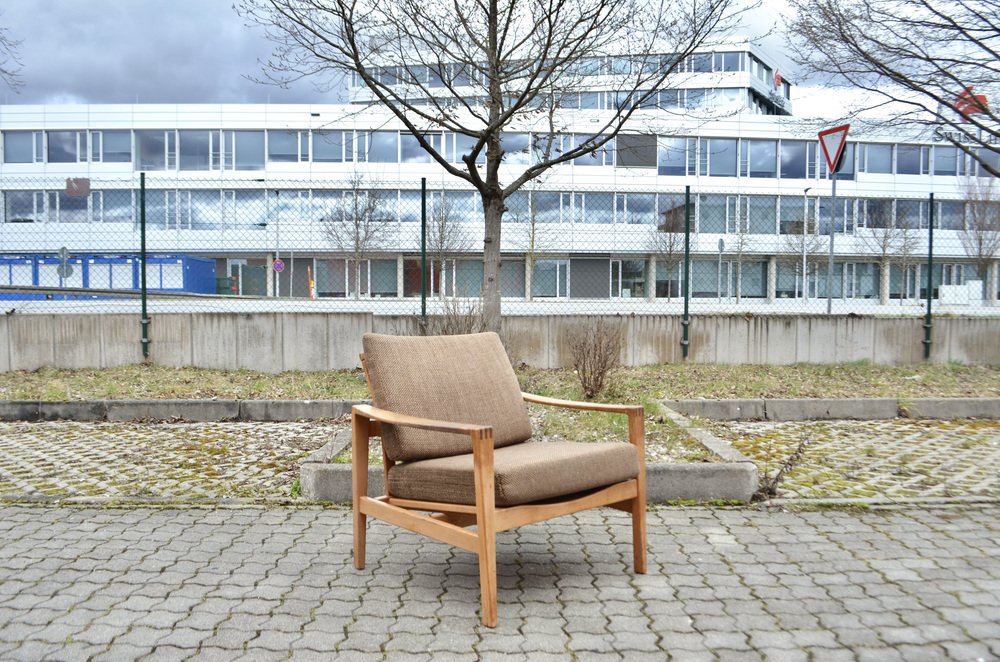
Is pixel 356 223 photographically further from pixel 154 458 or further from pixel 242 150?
pixel 154 458

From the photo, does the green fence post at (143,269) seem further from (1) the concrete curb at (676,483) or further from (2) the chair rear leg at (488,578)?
(2) the chair rear leg at (488,578)

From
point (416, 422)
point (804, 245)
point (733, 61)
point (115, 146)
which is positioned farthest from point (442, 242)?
point (733, 61)

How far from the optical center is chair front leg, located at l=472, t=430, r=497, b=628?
111 inches

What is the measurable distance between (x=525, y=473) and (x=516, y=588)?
60 centimetres

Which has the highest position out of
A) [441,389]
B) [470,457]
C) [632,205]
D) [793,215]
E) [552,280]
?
[632,205]

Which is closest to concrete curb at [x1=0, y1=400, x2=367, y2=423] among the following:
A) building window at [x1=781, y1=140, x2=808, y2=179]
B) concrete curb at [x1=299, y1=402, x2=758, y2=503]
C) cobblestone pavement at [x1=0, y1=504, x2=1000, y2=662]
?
concrete curb at [x1=299, y1=402, x2=758, y2=503]

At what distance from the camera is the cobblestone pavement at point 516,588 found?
2623mm

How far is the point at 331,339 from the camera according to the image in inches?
374

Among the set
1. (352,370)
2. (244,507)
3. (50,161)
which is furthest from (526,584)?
(50,161)

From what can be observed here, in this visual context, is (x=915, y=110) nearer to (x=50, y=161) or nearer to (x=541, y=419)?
(x=541, y=419)

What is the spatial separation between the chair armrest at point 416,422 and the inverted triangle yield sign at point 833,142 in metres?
8.93

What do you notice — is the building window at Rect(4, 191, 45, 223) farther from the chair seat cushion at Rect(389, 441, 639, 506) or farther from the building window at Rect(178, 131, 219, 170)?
the building window at Rect(178, 131, 219, 170)

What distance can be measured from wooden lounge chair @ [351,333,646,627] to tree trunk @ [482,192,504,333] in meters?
4.71

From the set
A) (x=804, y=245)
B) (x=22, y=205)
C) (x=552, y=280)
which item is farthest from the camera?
(x=804, y=245)
